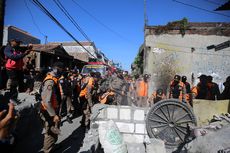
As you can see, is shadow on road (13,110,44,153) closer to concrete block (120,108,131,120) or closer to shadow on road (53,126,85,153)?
shadow on road (53,126,85,153)

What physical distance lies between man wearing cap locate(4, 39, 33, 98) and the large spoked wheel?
360 centimetres

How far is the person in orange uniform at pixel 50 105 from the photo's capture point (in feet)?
16.2

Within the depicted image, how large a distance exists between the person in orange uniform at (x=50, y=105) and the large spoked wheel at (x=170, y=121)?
81.0 inches

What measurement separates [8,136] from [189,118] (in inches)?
174

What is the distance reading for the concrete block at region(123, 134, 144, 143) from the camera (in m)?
5.78

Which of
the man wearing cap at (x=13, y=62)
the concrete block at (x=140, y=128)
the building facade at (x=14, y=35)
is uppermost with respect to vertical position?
the building facade at (x=14, y=35)

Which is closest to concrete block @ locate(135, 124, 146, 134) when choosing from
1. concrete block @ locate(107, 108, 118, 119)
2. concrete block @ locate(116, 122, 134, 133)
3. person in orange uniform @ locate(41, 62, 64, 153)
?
concrete block @ locate(116, 122, 134, 133)

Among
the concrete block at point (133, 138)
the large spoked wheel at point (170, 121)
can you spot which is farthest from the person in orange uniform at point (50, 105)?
the large spoked wheel at point (170, 121)

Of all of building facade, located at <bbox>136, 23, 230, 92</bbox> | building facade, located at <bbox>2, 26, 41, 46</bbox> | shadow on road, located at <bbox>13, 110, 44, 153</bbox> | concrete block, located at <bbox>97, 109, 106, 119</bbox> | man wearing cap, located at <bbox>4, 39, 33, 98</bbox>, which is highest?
building facade, located at <bbox>2, 26, 41, 46</bbox>

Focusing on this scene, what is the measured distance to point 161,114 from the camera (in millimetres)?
5770

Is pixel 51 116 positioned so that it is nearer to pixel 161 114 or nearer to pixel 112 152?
pixel 112 152

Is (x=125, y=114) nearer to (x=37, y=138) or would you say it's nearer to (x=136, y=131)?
(x=136, y=131)

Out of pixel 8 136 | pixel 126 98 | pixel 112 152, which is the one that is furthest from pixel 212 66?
pixel 8 136

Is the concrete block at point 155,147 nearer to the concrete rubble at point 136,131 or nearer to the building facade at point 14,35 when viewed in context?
the concrete rubble at point 136,131
